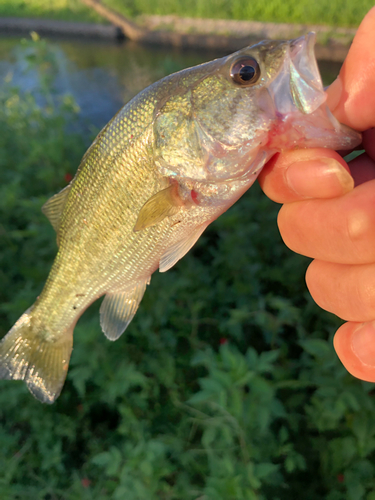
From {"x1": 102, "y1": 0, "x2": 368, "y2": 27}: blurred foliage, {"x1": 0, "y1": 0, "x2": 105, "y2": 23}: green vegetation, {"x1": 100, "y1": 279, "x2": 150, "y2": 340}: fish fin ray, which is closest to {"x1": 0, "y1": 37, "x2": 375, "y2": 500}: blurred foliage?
{"x1": 100, "y1": 279, "x2": 150, "y2": 340}: fish fin ray

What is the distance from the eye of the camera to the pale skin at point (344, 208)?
91 centimetres

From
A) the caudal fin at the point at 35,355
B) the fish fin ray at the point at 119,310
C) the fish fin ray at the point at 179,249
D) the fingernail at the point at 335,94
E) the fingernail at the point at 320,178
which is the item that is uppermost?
the fingernail at the point at 335,94

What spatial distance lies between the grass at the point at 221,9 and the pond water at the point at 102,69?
6.95ft

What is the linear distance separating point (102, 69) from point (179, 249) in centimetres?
964

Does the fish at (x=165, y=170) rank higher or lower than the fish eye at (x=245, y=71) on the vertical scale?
lower

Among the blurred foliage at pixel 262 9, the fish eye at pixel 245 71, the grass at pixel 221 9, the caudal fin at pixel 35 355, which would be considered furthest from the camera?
the grass at pixel 221 9

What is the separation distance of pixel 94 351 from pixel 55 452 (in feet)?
2.50

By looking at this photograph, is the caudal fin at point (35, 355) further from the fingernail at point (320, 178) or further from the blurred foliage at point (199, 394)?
the fingernail at point (320, 178)

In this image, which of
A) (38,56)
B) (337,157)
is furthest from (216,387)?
(38,56)

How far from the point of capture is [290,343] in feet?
7.55

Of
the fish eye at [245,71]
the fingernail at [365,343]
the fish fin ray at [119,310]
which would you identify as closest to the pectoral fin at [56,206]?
the fish fin ray at [119,310]

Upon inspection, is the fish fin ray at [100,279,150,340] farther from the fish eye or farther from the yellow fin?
the fish eye

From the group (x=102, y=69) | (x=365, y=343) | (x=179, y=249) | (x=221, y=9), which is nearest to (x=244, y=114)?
(x=179, y=249)

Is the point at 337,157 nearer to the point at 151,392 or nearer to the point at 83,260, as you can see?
the point at 83,260
